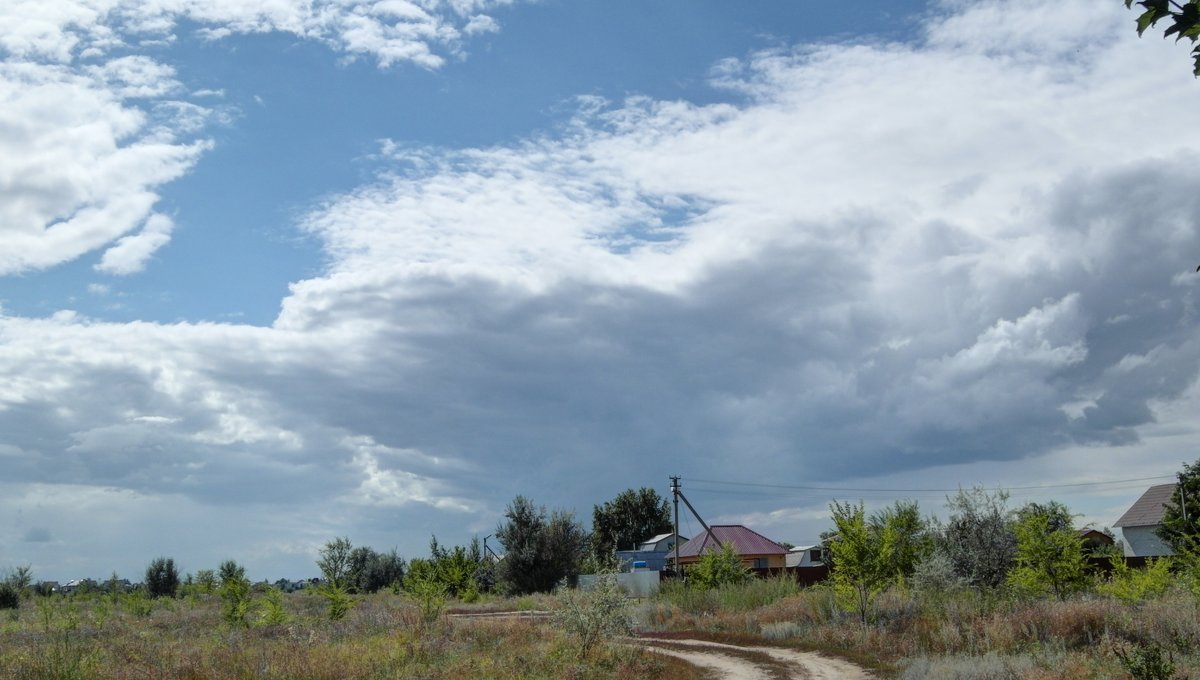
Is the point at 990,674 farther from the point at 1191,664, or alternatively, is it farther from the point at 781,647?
the point at 781,647

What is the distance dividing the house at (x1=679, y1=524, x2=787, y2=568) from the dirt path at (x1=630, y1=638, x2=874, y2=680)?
Result: 46.5 meters

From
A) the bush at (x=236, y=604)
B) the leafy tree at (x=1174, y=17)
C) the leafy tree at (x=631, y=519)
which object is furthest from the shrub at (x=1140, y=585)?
the leafy tree at (x=631, y=519)

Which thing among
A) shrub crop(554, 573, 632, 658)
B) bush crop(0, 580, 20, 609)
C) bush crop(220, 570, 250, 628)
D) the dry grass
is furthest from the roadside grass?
bush crop(0, 580, 20, 609)

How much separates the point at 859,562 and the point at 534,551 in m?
30.9

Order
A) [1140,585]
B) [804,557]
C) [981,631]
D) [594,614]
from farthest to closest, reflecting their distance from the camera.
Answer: [804,557], [1140,585], [981,631], [594,614]

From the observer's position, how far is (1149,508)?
216 feet

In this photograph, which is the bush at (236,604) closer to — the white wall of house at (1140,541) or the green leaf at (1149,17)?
the green leaf at (1149,17)

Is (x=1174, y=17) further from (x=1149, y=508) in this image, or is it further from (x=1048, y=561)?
(x=1149, y=508)

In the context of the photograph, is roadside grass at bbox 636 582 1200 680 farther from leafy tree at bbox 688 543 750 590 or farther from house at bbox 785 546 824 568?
house at bbox 785 546 824 568

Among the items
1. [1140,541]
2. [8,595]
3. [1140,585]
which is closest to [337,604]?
[1140,585]

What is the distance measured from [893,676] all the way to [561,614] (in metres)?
7.28

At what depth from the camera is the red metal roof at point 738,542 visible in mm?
71250

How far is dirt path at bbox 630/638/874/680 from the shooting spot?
62.3ft

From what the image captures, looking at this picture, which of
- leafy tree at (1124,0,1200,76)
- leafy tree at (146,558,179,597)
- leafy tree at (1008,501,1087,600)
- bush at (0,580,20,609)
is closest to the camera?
leafy tree at (1124,0,1200,76)
